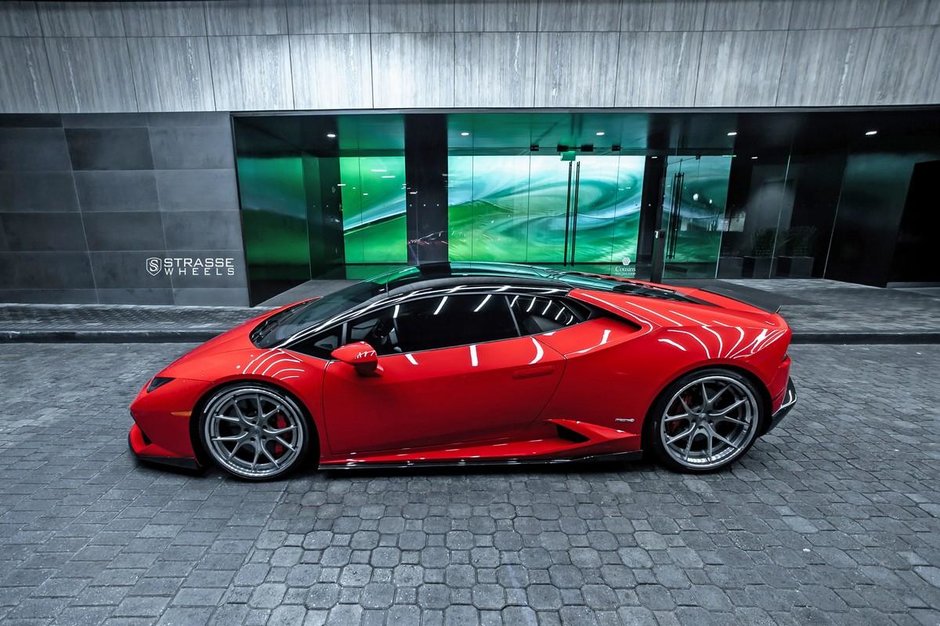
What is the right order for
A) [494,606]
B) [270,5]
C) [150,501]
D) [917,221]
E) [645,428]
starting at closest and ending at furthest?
[494,606]
[150,501]
[645,428]
[270,5]
[917,221]

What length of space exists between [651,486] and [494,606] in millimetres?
1350

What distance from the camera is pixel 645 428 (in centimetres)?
268

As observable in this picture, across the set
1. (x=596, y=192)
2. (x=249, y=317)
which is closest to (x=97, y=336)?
(x=249, y=317)

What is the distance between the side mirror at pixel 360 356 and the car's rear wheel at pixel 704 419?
181cm

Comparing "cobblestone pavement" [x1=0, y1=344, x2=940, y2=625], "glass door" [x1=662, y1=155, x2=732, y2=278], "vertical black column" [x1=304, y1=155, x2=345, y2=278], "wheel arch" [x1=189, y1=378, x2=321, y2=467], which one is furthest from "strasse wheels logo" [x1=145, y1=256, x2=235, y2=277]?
"glass door" [x1=662, y1=155, x2=732, y2=278]

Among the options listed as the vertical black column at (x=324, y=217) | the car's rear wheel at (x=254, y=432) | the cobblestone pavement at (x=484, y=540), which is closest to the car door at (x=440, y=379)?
the car's rear wheel at (x=254, y=432)

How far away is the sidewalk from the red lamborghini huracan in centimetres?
408

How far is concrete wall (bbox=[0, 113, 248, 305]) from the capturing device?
7281 millimetres

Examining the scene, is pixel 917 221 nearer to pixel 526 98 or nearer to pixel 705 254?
pixel 705 254

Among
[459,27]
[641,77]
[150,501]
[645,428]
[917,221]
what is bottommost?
[150,501]

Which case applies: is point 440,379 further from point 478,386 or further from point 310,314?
point 310,314

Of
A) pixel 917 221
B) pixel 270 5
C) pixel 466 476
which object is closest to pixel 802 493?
pixel 466 476

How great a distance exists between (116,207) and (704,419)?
9821mm

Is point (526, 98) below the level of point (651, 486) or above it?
above
